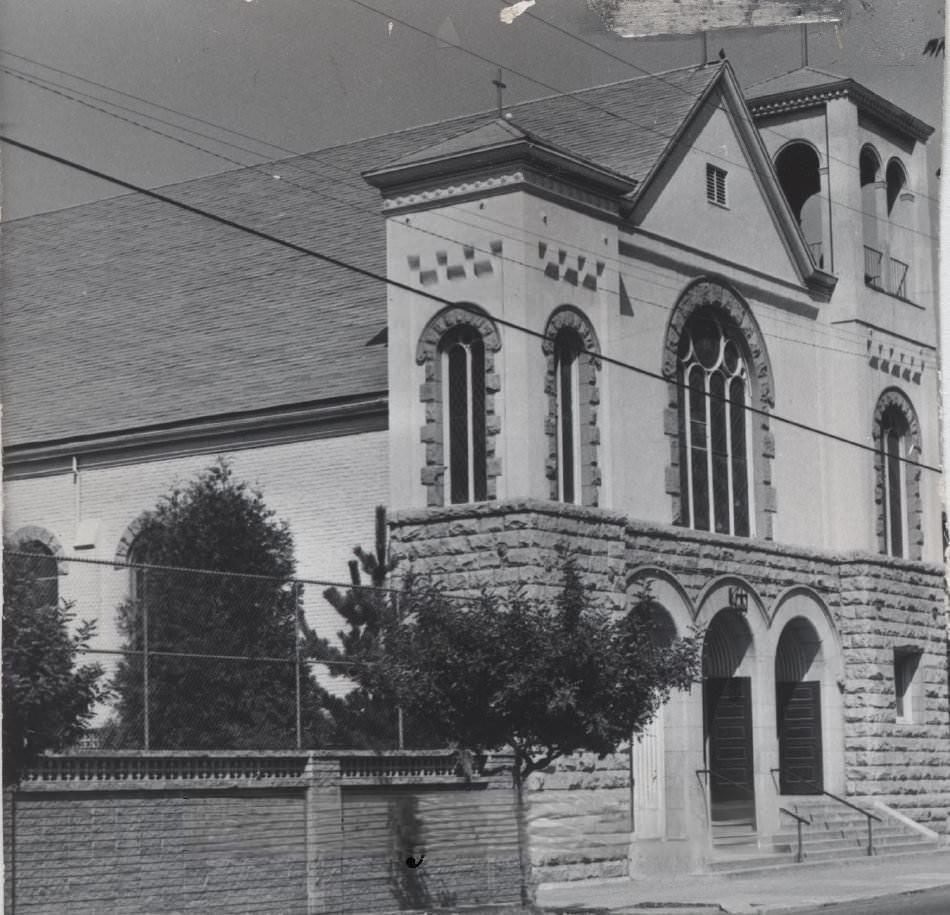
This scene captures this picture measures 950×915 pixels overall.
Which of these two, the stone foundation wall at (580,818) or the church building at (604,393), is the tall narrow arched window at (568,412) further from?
the stone foundation wall at (580,818)

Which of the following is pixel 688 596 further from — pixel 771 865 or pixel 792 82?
pixel 792 82

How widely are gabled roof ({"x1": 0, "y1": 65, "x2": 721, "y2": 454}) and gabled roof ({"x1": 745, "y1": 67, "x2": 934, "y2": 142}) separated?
12.5 feet

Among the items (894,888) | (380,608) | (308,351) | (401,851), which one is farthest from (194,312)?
(894,888)

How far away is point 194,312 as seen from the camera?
116 ft

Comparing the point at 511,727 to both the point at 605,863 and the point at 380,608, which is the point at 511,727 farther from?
the point at 605,863

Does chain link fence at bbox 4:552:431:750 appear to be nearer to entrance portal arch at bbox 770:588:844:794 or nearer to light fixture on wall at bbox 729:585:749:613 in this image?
light fixture on wall at bbox 729:585:749:613

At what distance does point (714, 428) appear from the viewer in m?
34.0

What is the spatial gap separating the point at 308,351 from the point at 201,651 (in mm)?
9758

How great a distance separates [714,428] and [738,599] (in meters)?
3.02

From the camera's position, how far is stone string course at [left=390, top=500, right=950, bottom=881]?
28.2 meters

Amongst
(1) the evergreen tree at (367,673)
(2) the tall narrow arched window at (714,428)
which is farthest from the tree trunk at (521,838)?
(2) the tall narrow arched window at (714,428)

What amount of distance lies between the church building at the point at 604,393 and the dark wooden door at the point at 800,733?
0.09 metres

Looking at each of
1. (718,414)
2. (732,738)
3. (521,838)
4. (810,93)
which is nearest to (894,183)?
(810,93)

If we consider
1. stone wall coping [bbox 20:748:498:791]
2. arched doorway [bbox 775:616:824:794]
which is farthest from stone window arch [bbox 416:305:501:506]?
arched doorway [bbox 775:616:824:794]
